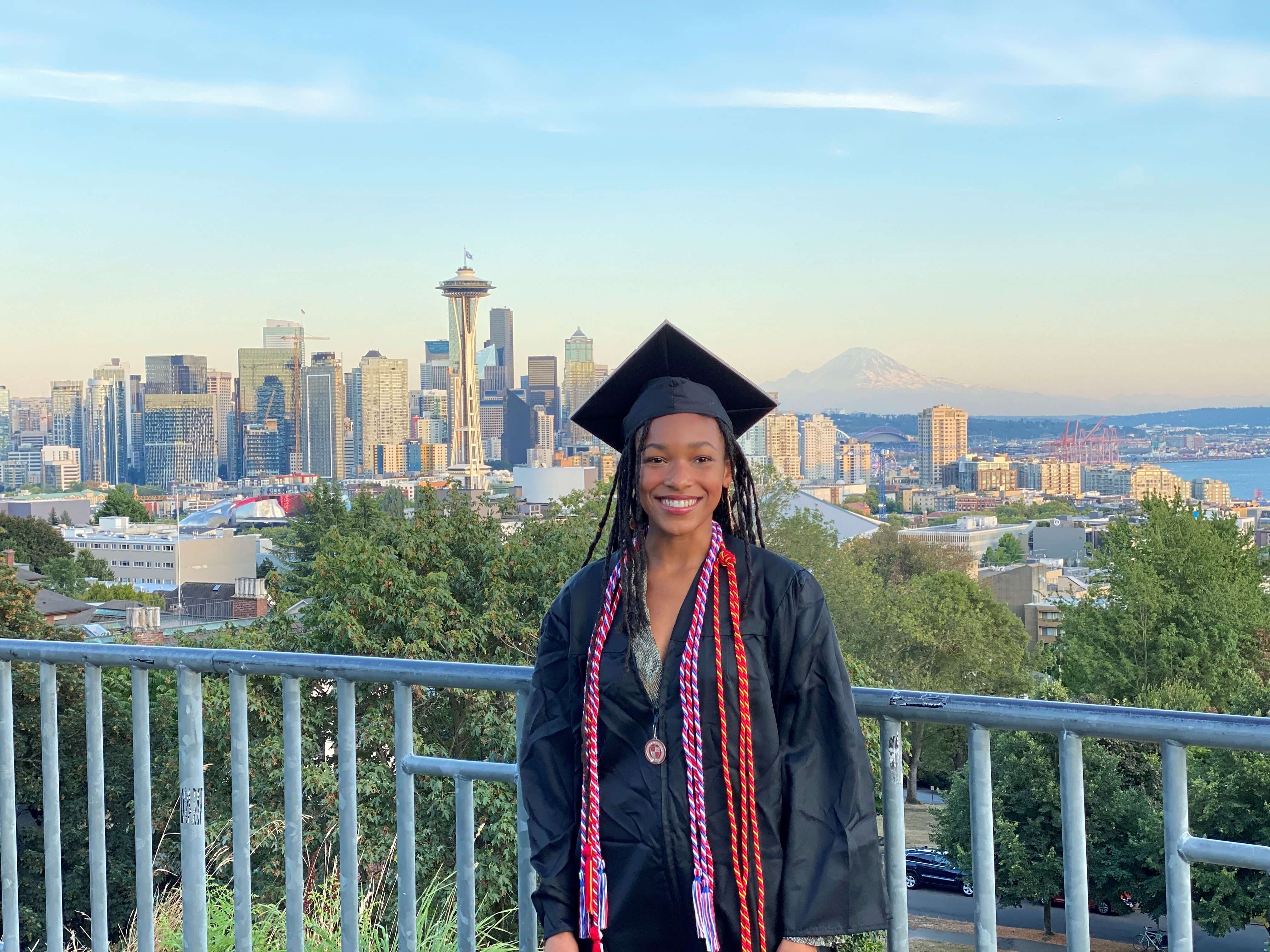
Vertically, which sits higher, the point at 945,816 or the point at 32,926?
the point at 945,816

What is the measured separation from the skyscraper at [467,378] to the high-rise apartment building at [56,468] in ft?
206

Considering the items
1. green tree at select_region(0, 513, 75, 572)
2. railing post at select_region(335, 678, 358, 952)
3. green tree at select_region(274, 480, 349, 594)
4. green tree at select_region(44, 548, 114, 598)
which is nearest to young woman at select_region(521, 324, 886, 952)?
railing post at select_region(335, 678, 358, 952)

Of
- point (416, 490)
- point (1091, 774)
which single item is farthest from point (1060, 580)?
point (1091, 774)

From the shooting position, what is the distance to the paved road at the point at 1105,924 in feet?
49.4

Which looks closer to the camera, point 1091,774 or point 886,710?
point 886,710

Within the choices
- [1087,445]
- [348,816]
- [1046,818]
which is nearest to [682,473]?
[348,816]

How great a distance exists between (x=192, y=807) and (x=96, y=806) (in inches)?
13.8

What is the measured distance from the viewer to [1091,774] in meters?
17.2

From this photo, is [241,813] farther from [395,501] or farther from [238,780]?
[395,501]

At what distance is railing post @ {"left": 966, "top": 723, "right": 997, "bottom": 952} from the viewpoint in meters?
2.09

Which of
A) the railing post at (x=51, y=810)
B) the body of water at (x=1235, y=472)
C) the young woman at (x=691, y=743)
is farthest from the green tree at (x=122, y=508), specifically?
the young woman at (x=691, y=743)

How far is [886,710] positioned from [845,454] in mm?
183445

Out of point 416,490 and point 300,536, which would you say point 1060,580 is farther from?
point 416,490

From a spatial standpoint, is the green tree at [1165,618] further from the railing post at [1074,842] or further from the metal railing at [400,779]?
the railing post at [1074,842]
